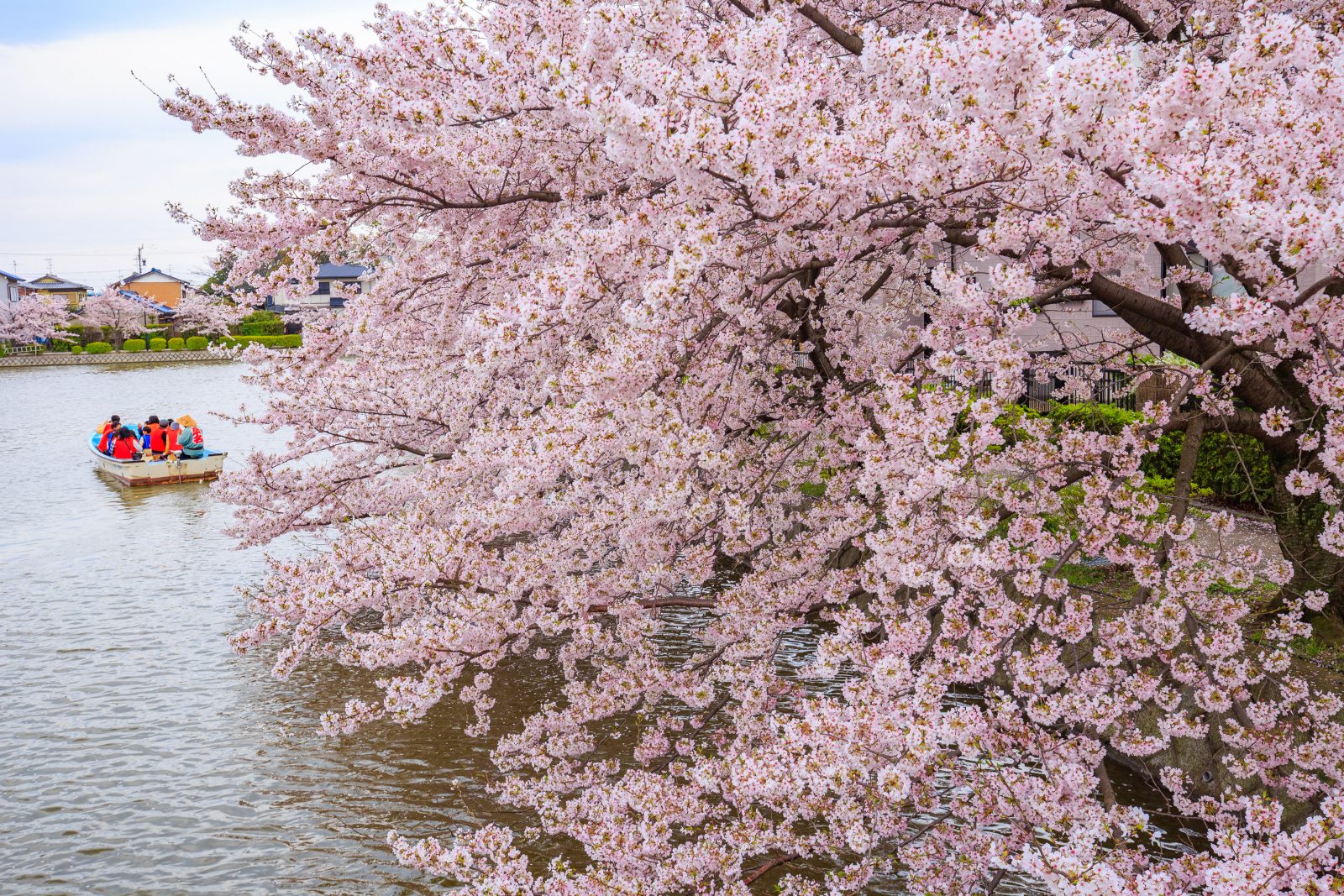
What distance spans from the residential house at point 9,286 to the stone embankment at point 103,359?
1989cm

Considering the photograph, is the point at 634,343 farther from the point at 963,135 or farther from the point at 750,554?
the point at 750,554

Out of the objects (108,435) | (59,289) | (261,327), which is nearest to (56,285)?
(59,289)

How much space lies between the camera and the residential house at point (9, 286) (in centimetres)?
7919

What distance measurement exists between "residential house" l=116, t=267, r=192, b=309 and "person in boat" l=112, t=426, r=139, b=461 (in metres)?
87.8

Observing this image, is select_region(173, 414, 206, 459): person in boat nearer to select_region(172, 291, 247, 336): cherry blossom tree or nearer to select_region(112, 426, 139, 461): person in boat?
select_region(112, 426, 139, 461): person in boat

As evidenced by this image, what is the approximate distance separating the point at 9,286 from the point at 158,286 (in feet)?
70.7

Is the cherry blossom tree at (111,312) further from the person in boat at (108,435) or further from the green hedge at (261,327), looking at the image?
the person in boat at (108,435)

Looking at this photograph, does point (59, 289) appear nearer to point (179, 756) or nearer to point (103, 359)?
point (103, 359)

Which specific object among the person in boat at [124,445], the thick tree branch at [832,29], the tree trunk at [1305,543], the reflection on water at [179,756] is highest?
the thick tree branch at [832,29]

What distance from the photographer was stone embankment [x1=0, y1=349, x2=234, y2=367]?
6178 cm

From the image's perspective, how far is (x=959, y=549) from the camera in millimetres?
4066

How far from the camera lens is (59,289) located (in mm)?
87562

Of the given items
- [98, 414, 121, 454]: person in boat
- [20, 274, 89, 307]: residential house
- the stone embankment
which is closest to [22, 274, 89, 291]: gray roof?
[20, 274, 89, 307]: residential house

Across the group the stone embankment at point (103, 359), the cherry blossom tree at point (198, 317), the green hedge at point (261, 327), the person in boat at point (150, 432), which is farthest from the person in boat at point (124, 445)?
the green hedge at point (261, 327)
